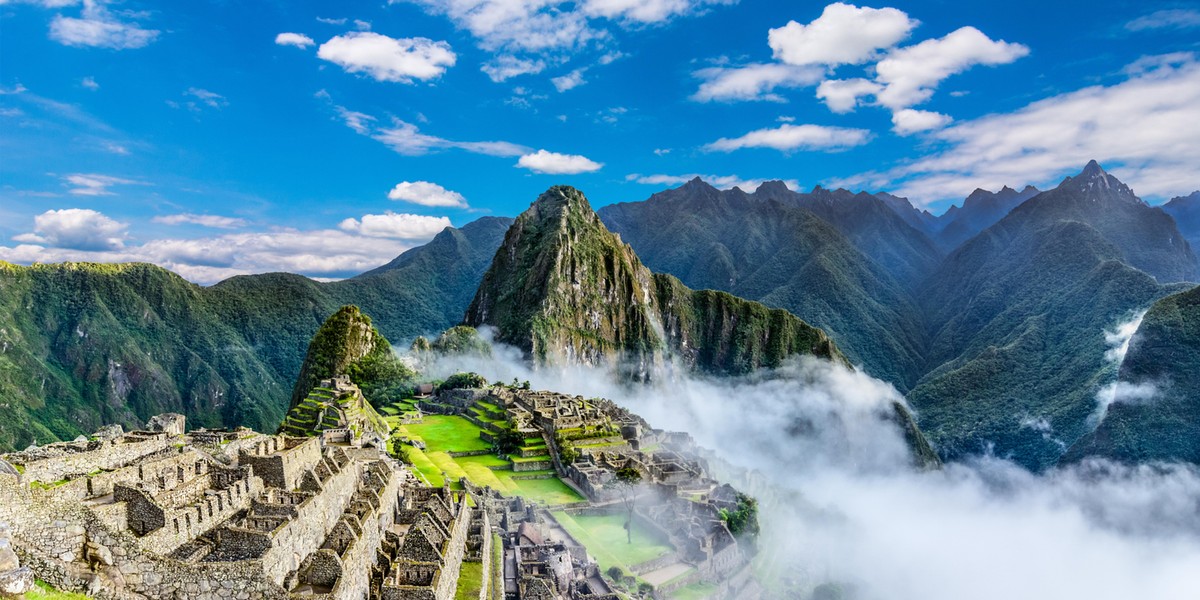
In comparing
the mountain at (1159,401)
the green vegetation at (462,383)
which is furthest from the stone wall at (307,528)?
the mountain at (1159,401)

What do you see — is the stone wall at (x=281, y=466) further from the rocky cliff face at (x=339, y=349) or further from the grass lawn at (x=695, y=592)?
the rocky cliff face at (x=339, y=349)

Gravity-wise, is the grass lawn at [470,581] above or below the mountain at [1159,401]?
above

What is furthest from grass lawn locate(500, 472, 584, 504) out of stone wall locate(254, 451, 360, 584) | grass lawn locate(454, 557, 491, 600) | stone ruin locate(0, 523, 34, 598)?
stone ruin locate(0, 523, 34, 598)

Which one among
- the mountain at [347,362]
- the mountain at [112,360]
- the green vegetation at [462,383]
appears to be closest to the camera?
the mountain at [347,362]

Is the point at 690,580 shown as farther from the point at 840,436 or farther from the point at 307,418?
the point at 840,436

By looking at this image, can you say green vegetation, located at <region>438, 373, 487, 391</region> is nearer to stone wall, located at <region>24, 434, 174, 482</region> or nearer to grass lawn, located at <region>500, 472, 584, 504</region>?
grass lawn, located at <region>500, 472, 584, 504</region>

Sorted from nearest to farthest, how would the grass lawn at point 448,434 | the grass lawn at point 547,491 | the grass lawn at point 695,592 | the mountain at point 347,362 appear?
the grass lawn at point 695,592 < the grass lawn at point 547,491 < the grass lawn at point 448,434 < the mountain at point 347,362

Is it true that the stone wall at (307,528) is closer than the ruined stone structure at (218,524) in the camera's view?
No
